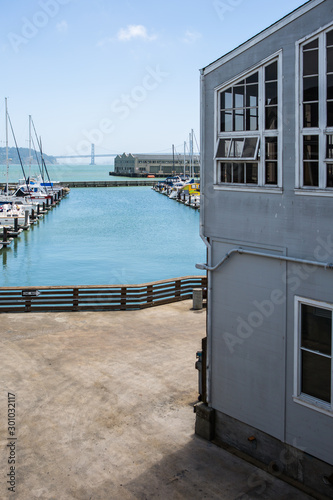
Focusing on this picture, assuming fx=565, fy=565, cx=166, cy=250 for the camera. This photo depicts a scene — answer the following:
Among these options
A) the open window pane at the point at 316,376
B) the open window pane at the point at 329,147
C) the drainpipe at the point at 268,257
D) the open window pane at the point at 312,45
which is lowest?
the open window pane at the point at 316,376

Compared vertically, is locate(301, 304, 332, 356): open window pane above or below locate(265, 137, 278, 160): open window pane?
below

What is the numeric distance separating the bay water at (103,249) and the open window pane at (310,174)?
26.4m

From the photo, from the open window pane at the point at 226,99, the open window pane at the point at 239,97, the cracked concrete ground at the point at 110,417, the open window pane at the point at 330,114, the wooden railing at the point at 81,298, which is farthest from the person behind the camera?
the wooden railing at the point at 81,298

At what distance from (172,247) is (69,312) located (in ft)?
115

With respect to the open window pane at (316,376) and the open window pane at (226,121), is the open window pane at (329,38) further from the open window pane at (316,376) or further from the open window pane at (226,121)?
the open window pane at (316,376)

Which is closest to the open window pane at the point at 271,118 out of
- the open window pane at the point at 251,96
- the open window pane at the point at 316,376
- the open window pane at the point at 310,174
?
the open window pane at the point at 251,96

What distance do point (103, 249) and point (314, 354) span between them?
43.1 m

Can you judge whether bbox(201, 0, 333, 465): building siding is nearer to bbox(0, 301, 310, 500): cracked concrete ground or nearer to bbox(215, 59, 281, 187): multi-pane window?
bbox(215, 59, 281, 187): multi-pane window

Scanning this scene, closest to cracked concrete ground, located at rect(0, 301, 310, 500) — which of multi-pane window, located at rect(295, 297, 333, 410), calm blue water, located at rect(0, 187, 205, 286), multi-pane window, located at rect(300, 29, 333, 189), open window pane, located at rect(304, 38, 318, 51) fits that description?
multi-pane window, located at rect(295, 297, 333, 410)

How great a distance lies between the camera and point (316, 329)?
27.7ft

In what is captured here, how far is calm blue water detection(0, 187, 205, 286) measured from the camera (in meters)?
37.9

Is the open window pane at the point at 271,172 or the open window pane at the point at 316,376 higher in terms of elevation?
the open window pane at the point at 271,172

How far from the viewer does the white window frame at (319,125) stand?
813 centimetres

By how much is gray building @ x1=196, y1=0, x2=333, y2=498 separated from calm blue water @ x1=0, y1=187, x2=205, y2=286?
81.6 ft
